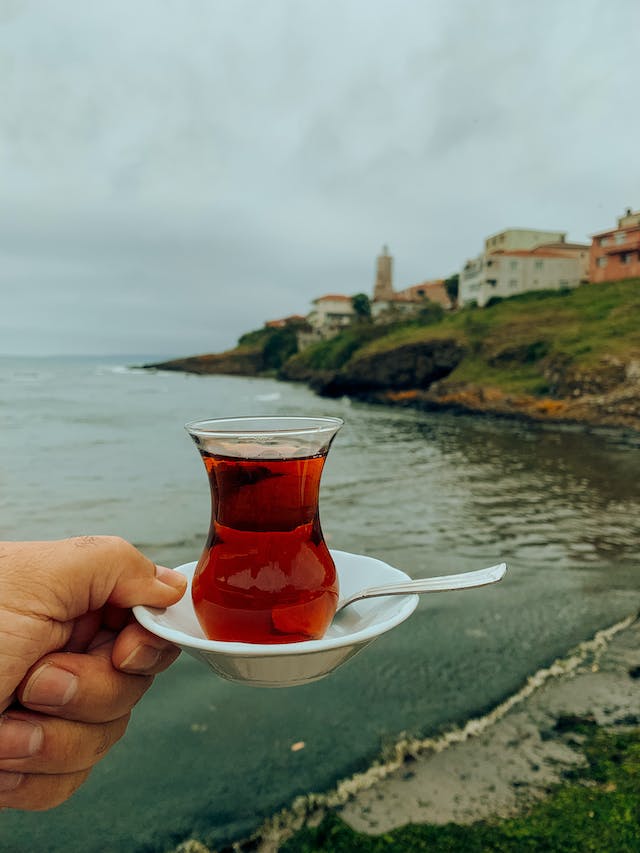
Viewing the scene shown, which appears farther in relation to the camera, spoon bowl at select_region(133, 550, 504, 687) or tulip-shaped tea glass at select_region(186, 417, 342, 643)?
tulip-shaped tea glass at select_region(186, 417, 342, 643)

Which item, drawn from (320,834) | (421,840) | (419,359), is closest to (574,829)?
(421,840)

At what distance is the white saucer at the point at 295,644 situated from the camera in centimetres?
109

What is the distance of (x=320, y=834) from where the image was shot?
3.20 m

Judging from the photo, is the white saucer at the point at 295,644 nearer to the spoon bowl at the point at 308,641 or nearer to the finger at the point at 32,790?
the spoon bowl at the point at 308,641

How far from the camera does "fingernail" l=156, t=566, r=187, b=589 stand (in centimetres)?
151

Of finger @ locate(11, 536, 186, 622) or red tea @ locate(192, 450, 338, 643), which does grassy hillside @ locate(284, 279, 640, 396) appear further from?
finger @ locate(11, 536, 186, 622)

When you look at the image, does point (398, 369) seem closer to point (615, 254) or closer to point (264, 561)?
point (615, 254)

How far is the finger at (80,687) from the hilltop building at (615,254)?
2294 inches

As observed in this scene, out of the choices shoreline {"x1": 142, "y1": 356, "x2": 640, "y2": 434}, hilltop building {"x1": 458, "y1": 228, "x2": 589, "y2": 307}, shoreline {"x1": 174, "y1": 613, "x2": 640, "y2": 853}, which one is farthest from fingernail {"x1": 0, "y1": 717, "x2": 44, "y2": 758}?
hilltop building {"x1": 458, "y1": 228, "x2": 589, "y2": 307}

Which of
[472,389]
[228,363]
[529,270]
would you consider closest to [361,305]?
[228,363]

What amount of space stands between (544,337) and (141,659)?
44.3m

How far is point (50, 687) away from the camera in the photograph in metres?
1.38

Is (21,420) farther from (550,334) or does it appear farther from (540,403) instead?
(550,334)

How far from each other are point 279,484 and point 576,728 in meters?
3.66
